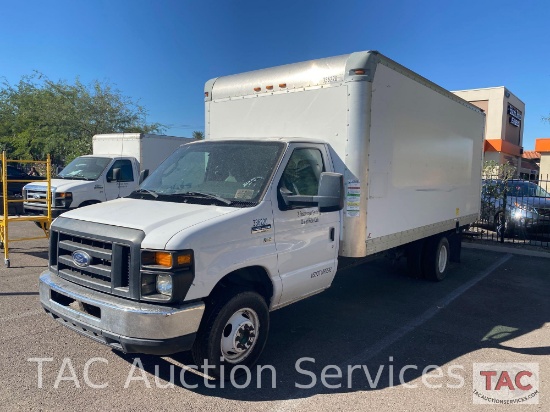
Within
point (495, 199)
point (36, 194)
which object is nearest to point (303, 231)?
point (36, 194)

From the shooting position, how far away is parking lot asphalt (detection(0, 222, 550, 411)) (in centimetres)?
364

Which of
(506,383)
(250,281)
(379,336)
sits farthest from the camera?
(379,336)

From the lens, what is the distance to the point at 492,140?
31.4m

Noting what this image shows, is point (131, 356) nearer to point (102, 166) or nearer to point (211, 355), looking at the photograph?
point (211, 355)

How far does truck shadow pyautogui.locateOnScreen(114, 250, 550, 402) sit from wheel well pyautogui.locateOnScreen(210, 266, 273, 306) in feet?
2.40

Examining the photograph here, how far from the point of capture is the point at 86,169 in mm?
11688

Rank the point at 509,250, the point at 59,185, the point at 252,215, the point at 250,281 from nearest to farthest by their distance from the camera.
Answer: the point at 252,215 < the point at 250,281 < the point at 59,185 < the point at 509,250

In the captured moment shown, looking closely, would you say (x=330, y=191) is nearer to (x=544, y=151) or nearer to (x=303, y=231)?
(x=303, y=231)

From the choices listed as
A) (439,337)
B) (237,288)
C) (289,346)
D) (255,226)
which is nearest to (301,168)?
(255,226)

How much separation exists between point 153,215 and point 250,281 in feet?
3.68

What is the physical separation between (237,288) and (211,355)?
60cm


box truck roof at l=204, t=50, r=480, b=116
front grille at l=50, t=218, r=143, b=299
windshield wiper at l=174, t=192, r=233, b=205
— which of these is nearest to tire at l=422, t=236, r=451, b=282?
box truck roof at l=204, t=50, r=480, b=116

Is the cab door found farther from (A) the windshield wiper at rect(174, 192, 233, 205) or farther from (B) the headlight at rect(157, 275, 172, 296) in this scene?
(B) the headlight at rect(157, 275, 172, 296)

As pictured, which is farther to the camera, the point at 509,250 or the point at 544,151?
the point at 544,151
